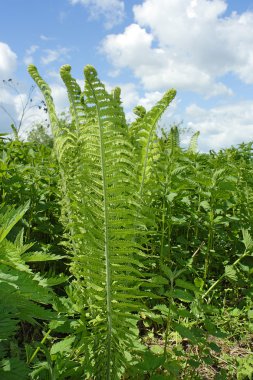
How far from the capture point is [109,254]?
5.35 ft

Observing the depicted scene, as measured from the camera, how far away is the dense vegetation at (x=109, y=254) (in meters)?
1.48

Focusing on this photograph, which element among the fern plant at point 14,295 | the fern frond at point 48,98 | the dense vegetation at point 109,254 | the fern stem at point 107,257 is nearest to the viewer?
the fern plant at point 14,295

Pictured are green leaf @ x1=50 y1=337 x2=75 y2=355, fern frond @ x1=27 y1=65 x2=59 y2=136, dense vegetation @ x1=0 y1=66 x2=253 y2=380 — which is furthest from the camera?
fern frond @ x1=27 y1=65 x2=59 y2=136

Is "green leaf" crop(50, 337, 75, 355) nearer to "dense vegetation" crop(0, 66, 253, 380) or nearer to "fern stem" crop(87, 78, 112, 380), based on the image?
"dense vegetation" crop(0, 66, 253, 380)

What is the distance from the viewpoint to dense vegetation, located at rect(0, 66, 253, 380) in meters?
1.48

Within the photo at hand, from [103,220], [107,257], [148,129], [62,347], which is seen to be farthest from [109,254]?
[148,129]

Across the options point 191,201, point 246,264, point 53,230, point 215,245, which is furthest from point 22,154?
point 246,264

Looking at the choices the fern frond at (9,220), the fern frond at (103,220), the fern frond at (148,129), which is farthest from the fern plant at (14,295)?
the fern frond at (148,129)

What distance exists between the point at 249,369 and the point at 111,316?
98 cm

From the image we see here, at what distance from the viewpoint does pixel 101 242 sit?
5.37ft

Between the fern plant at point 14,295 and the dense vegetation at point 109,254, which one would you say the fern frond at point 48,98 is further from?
the fern plant at point 14,295

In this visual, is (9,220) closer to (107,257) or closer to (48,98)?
(107,257)

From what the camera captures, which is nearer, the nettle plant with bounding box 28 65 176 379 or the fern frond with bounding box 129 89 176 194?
the nettle plant with bounding box 28 65 176 379

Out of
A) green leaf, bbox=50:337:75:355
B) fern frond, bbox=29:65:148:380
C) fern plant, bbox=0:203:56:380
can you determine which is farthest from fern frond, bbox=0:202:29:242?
green leaf, bbox=50:337:75:355
